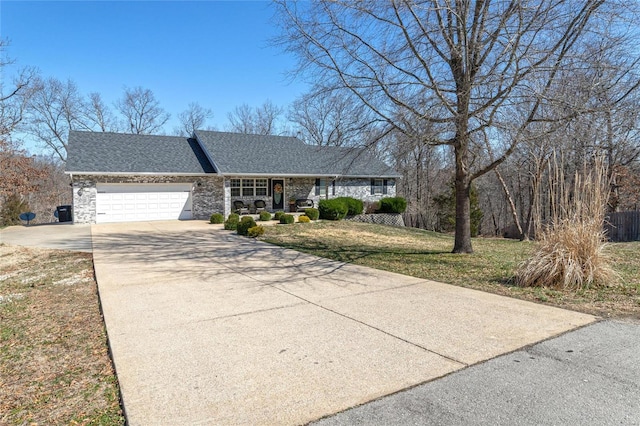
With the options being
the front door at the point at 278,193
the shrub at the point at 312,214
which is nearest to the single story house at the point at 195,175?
the front door at the point at 278,193

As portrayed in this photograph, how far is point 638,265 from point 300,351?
784 centimetres

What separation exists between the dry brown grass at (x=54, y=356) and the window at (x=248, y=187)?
14.1m

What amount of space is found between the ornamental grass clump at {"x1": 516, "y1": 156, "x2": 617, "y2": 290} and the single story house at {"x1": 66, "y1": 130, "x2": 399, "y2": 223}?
9.86m

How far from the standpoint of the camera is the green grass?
529 cm

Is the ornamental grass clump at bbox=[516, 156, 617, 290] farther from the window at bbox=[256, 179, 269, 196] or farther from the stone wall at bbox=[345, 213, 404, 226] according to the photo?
the window at bbox=[256, 179, 269, 196]

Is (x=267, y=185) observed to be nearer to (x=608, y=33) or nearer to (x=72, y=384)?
(x=608, y=33)

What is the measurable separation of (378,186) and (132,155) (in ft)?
45.8

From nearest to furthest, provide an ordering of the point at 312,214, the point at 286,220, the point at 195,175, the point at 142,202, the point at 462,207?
the point at 462,207 < the point at 286,220 < the point at 142,202 < the point at 312,214 < the point at 195,175

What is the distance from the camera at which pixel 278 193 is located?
877 inches

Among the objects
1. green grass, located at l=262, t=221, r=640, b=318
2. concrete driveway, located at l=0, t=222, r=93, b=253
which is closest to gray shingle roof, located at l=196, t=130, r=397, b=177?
green grass, located at l=262, t=221, r=640, b=318

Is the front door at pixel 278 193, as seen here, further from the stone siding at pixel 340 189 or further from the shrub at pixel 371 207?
the shrub at pixel 371 207

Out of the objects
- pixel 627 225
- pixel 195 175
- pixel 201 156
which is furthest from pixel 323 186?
pixel 627 225

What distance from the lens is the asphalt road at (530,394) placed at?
8.34 feet

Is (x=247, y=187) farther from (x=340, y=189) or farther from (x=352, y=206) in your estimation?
(x=352, y=206)
